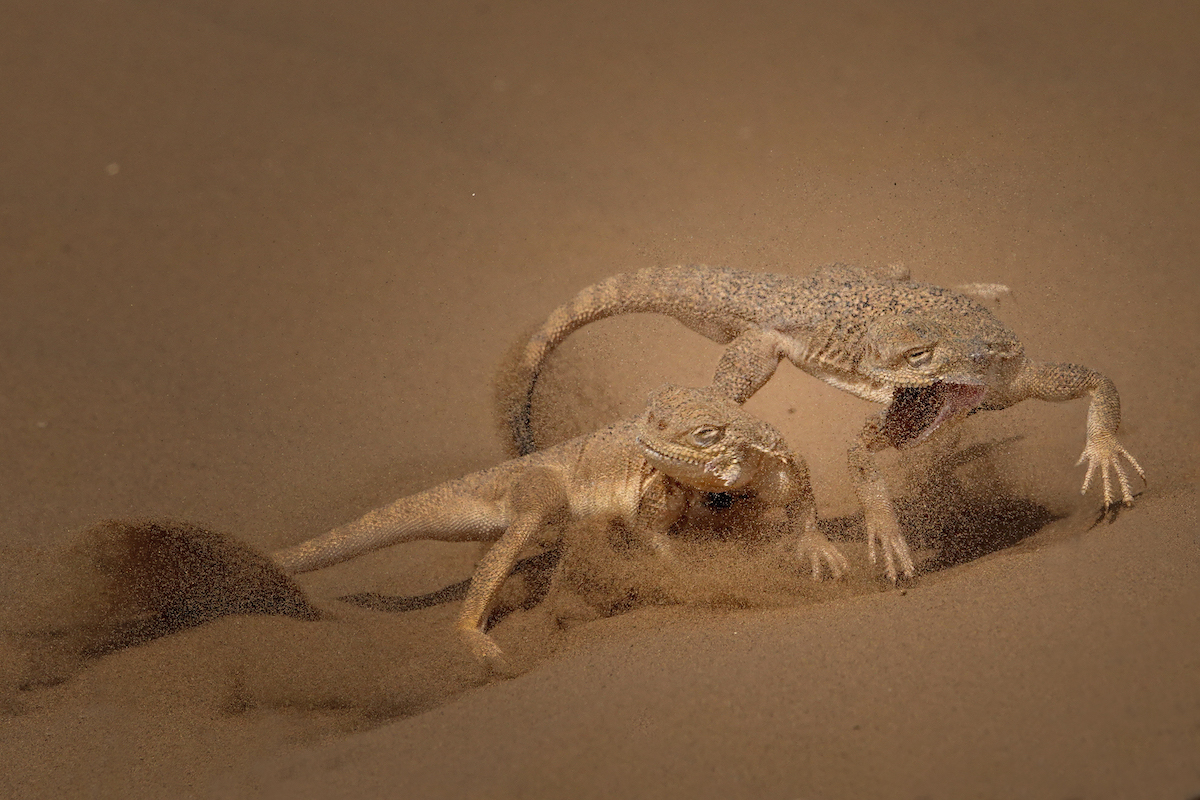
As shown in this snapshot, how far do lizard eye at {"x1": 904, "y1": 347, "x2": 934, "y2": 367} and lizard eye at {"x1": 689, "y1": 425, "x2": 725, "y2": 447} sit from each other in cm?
Answer: 110

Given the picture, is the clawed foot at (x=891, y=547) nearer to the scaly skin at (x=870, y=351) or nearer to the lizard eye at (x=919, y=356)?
the scaly skin at (x=870, y=351)

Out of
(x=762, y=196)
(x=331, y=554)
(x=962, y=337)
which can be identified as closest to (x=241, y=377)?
(x=331, y=554)

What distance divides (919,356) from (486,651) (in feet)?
7.84

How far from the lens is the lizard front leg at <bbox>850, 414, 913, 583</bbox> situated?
12.8ft

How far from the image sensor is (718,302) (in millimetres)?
5199

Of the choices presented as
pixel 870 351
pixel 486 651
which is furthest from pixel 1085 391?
pixel 486 651

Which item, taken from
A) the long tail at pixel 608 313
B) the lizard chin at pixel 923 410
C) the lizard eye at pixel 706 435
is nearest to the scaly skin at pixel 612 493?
the lizard eye at pixel 706 435

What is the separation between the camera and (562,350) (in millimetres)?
6086

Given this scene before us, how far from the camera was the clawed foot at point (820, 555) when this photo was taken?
400 cm

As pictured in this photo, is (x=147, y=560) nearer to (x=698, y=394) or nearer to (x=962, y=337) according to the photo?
(x=698, y=394)

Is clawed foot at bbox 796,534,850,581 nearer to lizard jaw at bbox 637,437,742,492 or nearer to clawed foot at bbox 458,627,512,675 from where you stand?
lizard jaw at bbox 637,437,742,492

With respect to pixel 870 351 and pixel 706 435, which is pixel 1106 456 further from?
pixel 706 435

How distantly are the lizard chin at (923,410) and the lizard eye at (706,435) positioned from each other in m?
1.15

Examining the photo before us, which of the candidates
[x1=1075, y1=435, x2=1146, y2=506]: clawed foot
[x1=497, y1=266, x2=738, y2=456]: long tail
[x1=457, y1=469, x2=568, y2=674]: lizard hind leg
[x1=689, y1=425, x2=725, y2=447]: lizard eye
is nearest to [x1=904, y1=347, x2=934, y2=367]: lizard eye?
[x1=1075, y1=435, x2=1146, y2=506]: clawed foot
